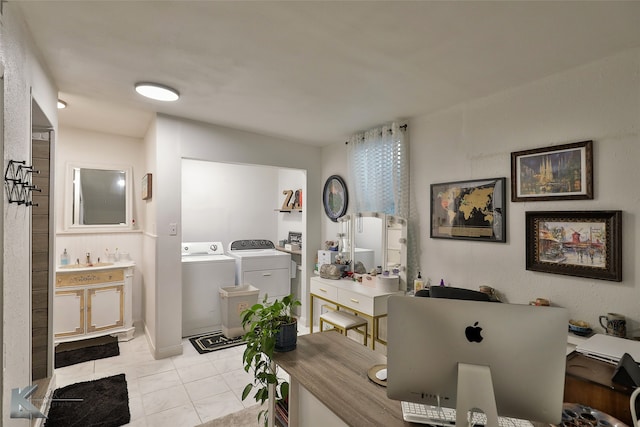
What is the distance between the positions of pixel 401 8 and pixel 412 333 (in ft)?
4.73

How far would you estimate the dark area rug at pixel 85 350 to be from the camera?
125 inches

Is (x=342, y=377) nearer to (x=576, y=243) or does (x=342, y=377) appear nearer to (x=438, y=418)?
(x=438, y=418)

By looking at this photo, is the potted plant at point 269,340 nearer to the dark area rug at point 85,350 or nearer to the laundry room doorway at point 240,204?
the dark area rug at point 85,350

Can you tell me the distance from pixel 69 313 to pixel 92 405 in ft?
4.37

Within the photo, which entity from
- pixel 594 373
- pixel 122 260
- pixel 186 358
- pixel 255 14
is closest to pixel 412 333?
pixel 594 373

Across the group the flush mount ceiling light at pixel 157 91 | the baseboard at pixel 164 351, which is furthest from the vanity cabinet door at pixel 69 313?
the flush mount ceiling light at pixel 157 91

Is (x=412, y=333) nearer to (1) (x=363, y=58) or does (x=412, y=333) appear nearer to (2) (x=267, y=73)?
(1) (x=363, y=58)

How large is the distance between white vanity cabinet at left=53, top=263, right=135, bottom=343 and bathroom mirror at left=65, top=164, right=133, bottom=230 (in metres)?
0.70

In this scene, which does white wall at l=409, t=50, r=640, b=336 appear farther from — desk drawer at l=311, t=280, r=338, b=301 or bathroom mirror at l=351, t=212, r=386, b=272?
desk drawer at l=311, t=280, r=338, b=301

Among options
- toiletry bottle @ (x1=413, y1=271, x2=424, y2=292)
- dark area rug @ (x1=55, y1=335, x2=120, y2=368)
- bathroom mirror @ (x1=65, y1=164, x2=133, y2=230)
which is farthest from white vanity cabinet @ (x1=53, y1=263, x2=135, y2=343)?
toiletry bottle @ (x1=413, y1=271, x2=424, y2=292)

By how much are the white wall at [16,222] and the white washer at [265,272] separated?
2.57 m

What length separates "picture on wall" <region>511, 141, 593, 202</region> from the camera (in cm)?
201

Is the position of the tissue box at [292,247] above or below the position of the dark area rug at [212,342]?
above

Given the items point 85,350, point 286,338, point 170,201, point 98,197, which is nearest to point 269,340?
point 286,338
